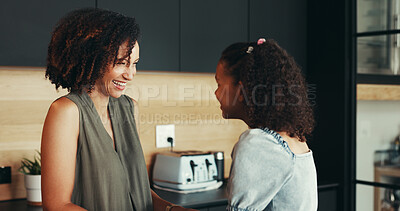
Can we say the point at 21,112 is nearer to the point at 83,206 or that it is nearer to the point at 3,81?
the point at 3,81

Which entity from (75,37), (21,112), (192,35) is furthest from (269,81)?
(21,112)

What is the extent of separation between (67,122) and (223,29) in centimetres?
152

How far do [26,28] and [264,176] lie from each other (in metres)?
1.37

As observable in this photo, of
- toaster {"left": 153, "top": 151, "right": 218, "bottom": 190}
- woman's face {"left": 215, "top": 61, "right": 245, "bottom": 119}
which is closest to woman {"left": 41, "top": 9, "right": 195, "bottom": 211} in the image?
woman's face {"left": 215, "top": 61, "right": 245, "bottom": 119}

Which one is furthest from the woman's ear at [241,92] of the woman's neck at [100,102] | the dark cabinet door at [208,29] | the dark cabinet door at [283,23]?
the dark cabinet door at [283,23]

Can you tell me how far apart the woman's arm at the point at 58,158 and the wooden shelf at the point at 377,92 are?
2.09m

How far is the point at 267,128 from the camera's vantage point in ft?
3.93

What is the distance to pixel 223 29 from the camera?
8.60 feet

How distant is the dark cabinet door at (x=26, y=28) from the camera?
1.94 meters

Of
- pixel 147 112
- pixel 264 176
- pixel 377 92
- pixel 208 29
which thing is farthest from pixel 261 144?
pixel 377 92

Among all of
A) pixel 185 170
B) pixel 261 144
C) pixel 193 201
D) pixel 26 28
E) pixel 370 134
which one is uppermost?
pixel 26 28

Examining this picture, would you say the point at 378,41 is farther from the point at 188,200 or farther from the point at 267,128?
the point at 267,128

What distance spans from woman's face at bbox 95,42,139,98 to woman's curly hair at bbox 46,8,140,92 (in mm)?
16

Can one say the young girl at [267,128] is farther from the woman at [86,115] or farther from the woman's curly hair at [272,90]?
the woman at [86,115]
